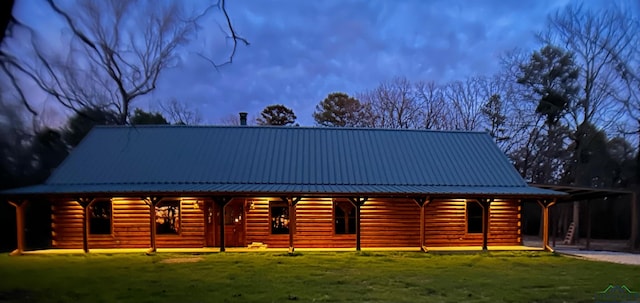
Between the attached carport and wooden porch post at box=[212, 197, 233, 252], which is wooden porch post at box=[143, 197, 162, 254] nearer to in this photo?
wooden porch post at box=[212, 197, 233, 252]

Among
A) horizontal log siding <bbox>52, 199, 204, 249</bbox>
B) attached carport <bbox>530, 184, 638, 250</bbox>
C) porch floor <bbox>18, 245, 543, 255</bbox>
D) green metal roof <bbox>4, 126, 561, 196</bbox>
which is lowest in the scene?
porch floor <bbox>18, 245, 543, 255</bbox>

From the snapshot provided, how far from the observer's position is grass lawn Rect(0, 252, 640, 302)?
29.6ft

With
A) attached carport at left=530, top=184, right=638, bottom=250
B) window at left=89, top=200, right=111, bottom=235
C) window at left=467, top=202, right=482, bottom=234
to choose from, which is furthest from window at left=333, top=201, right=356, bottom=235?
window at left=89, top=200, right=111, bottom=235

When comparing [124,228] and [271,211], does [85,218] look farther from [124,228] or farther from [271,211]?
[271,211]

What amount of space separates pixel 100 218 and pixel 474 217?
1496cm

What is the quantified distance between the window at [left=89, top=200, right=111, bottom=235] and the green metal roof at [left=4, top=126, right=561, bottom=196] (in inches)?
32.8

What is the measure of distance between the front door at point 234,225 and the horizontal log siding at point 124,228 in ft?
3.17

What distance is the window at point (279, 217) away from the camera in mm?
17938

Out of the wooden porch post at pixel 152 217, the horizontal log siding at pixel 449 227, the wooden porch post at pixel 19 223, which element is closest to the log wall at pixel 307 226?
the horizontal log siding at pixel 449 227

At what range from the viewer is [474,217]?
60.4ft

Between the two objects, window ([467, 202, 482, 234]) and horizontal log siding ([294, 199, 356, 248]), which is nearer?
horizontal log siding ([294, 199, 356, 248])

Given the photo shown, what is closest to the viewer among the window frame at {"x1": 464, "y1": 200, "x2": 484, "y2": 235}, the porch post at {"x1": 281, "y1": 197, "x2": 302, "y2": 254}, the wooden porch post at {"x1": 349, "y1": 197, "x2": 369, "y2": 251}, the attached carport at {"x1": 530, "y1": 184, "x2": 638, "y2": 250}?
the porch post at {"x1": 281, "y1": 197, "x2": 302, "y2": 254}

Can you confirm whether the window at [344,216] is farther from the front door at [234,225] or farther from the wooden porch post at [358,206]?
the front door at [234,225]

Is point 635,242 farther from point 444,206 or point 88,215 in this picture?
point 88,215
